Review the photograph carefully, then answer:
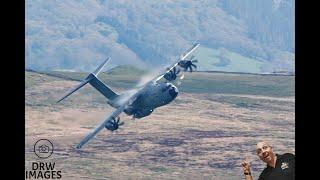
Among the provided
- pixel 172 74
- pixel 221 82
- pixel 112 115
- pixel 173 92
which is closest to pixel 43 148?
pixel 112 115

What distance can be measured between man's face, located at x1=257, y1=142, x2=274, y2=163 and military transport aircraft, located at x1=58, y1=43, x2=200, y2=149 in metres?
20.9

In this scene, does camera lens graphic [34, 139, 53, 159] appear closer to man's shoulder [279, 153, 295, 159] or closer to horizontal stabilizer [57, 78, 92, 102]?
horizontal stabilizer [57, 78, 92, 102]

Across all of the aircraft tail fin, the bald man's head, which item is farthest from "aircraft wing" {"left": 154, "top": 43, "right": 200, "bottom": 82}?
the bald man's head

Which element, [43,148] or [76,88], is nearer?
[43,148]

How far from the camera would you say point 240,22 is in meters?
30.8

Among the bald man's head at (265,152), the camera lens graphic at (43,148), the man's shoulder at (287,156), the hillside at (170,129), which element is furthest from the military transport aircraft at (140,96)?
the bald man's head at (265,152)

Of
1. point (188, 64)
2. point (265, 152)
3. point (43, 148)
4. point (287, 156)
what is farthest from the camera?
point (188, 64)

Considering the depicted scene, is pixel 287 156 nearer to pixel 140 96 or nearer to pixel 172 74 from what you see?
pixel 172 74

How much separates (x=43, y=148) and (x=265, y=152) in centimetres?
2041

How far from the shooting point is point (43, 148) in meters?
28.1

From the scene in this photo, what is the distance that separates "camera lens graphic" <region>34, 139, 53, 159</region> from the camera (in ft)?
90.3
